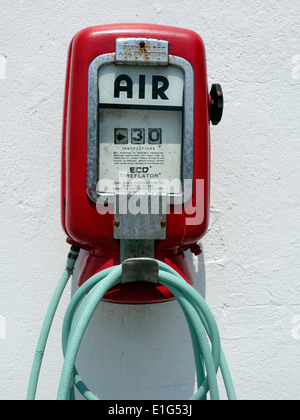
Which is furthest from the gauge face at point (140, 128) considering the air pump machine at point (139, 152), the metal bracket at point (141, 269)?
the metal bracket at point (141, 269)

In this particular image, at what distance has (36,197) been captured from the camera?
1047 millimetres

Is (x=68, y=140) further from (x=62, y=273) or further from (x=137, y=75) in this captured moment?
(x=62, y=273)

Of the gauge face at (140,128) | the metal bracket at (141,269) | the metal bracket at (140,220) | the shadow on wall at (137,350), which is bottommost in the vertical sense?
the shadow on wall at (137,350)

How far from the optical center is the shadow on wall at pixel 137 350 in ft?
3.51

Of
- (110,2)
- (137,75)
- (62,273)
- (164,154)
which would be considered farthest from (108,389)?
(110,2)

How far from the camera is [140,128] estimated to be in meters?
0.86

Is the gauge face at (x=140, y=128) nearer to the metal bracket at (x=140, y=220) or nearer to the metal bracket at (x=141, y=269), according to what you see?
the metal bracket at (x=140, y=220)

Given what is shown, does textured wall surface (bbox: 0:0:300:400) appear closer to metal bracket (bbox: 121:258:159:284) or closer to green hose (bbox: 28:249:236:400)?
green hose (bbox: 28:249:236:400)

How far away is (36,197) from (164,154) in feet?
1.20

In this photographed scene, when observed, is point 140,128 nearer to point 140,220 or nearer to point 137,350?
point 140,220

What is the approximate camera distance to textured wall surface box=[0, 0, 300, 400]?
3.36 ft

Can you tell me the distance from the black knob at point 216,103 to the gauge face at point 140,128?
9 centimetres

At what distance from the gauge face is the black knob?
0.30 ft

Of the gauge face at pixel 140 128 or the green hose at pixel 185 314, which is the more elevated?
the gauge face at pixel 140 128
